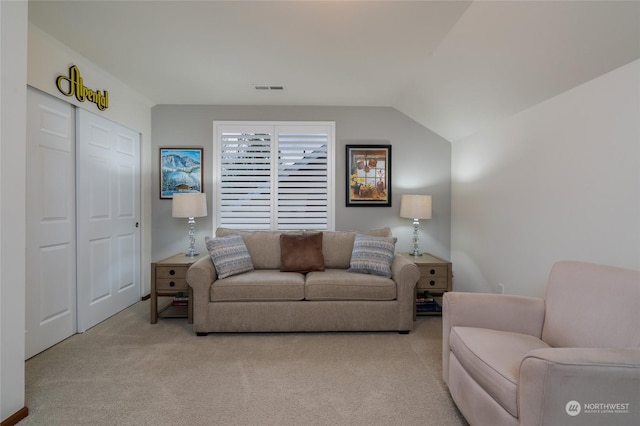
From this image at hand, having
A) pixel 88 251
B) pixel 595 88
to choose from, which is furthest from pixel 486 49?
pixel 88 251

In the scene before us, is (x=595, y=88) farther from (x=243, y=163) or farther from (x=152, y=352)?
(x=152, y=352)

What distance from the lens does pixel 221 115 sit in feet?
12.6

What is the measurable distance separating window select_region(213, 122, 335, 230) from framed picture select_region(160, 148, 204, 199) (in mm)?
254

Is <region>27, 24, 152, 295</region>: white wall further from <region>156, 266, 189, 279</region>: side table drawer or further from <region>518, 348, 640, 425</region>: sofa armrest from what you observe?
<region>518, 348, 640, 425</region>: sofa armrest

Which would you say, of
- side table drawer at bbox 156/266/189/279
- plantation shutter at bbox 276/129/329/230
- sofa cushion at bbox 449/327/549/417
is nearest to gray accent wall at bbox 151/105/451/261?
plantation shutter at bbox 276/129/329/230

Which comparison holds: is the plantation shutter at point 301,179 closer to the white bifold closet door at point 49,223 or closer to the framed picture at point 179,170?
the framed picture at point 179,170

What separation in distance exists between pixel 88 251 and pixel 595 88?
4.27 meters

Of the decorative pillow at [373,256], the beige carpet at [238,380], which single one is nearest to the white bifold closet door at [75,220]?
the beige carpet at [238,380]

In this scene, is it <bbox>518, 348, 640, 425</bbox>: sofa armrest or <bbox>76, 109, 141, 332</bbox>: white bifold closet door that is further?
<bbox>76, 109, 141, 332</bbox>: white bifold closet door

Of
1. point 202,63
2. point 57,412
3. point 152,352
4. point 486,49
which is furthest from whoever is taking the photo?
point 202,63

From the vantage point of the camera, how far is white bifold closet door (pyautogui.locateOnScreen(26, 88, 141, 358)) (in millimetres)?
2316

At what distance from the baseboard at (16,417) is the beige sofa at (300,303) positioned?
3.83ft

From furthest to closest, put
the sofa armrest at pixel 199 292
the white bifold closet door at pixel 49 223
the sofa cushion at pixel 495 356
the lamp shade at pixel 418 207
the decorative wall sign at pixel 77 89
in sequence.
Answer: the lamp shade at pixel 418 207
the sofa armrest at pixel 199 292
the decorative wall sign at pixel 77 89
the white bifold closet door at pixel 49 223
the sofa cushion at pixel 495 356

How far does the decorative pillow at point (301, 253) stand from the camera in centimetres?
315
